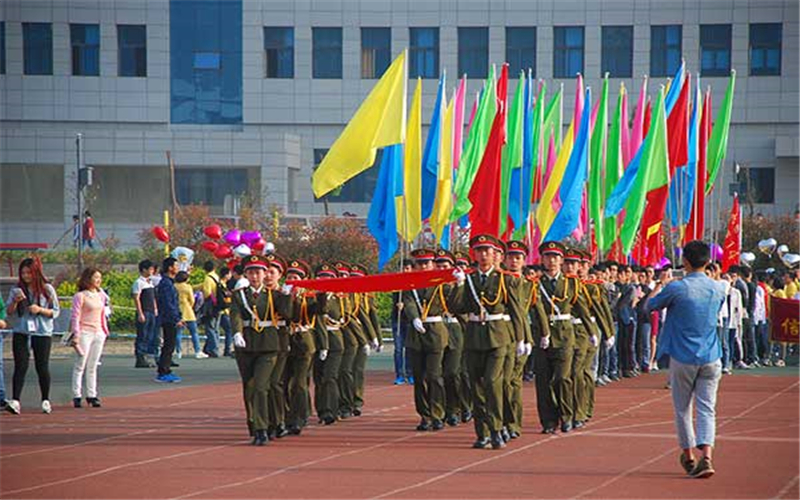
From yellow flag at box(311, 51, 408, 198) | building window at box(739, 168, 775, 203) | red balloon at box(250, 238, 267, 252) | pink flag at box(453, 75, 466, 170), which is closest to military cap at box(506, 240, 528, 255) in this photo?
yellow flag at box(311, 51, 408, 198)

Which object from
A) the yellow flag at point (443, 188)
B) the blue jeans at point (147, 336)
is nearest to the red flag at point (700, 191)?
the yellow flag at point (443, 188)

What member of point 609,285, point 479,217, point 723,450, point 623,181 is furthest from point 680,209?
Result: point 723,450

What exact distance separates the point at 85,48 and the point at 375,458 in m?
44.9

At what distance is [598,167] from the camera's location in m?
26.3

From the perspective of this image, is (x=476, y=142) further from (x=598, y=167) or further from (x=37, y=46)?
(x=37, y=46)

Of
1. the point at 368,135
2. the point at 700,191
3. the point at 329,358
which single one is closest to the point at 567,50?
the point at 700,191

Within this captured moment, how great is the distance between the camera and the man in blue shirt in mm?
11695

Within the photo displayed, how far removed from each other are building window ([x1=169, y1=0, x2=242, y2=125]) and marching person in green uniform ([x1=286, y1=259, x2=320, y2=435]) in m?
41.5

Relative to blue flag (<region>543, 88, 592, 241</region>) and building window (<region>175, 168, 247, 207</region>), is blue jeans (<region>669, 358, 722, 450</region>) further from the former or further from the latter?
building window (<region>175, 168, 247, 207</region>)

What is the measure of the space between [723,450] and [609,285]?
966 cm

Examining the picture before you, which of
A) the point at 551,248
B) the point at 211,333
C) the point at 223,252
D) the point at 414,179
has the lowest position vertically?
the point at 211,333

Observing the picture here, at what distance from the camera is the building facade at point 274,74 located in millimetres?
53625

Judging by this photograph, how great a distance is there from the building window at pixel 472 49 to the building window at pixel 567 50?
242 cm

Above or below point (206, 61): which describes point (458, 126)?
below
